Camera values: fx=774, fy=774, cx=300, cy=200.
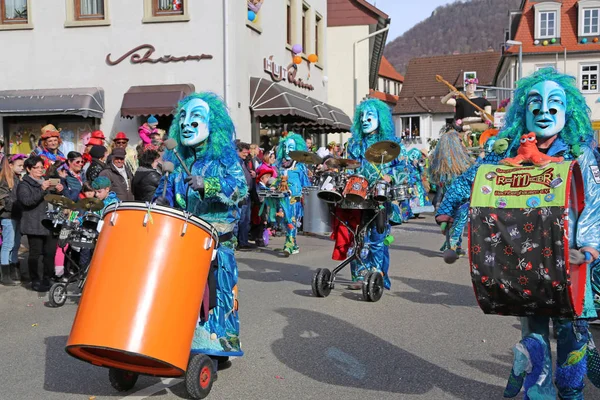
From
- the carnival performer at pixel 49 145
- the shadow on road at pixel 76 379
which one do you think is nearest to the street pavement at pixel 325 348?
the shadow on road at pixel 76 379

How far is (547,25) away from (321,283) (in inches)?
1714

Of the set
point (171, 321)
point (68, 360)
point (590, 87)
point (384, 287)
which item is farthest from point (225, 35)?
point (590, 87)

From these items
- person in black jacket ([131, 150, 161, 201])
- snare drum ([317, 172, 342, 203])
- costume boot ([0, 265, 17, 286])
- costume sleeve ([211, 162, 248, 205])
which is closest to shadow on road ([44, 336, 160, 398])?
costume sleeve ([211, 162, 248, 205])

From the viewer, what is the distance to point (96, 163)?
9852 mm

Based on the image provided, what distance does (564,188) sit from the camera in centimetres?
389

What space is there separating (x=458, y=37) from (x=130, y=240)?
12109 cm

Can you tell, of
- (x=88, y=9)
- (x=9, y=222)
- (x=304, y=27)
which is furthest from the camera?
Answer: (x=304, y=27)

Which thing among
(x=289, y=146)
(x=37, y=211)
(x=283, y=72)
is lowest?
(x=37, y=211)

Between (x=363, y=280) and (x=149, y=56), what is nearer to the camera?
(x=363, y=280)

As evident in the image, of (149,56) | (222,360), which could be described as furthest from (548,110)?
(149,56)

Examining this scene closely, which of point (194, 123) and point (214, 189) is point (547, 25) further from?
point (214, 189)

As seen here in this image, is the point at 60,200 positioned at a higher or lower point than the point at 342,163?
lower

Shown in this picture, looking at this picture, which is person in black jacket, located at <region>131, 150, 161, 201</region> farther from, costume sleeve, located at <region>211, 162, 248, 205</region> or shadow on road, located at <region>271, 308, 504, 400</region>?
costume sleeve, located at <region>211, 162, 248, 205</region>

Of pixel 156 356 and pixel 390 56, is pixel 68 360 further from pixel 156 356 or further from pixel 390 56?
pixel 390 56
